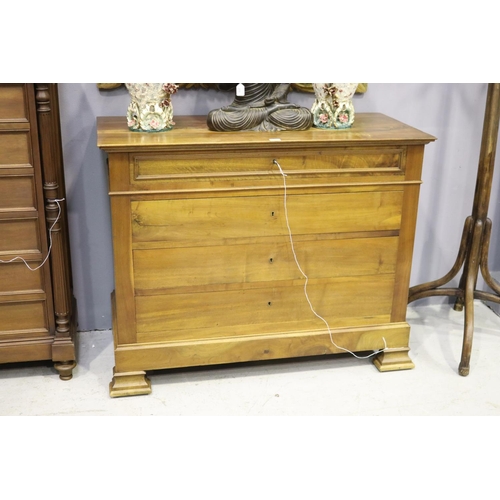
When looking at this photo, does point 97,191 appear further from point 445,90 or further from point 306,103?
point 445,90

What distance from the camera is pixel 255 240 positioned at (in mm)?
2414

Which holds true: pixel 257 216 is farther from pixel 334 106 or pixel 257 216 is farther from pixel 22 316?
pixel 22 316

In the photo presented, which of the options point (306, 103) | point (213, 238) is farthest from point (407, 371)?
point (306, 103)

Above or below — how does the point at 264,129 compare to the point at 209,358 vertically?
above

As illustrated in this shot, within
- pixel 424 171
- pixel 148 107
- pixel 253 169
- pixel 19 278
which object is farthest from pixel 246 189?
pixel 424 171

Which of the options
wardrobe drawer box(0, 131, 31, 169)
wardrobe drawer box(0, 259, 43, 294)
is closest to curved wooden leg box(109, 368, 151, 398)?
wardrobe drawer box(0, 259, 43, 294)

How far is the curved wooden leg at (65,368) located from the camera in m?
2.55

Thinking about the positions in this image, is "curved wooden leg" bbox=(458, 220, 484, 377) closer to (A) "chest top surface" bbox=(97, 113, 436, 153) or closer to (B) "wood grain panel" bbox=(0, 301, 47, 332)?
(A) "chest top surface" bbox=(97, 113, 436, 153)

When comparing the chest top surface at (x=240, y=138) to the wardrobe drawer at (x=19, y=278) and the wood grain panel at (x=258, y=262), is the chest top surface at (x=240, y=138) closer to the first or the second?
the wood grain panel at (x=258, y=262)

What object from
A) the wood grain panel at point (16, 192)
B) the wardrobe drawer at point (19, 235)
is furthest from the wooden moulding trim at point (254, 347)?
the wood grain panel at point (16, 192)

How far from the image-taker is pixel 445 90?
2885 millimetres

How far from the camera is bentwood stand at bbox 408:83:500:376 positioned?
2.64 meters

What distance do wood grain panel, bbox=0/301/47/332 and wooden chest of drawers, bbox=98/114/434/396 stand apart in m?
0.32

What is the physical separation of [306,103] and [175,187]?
800mm
